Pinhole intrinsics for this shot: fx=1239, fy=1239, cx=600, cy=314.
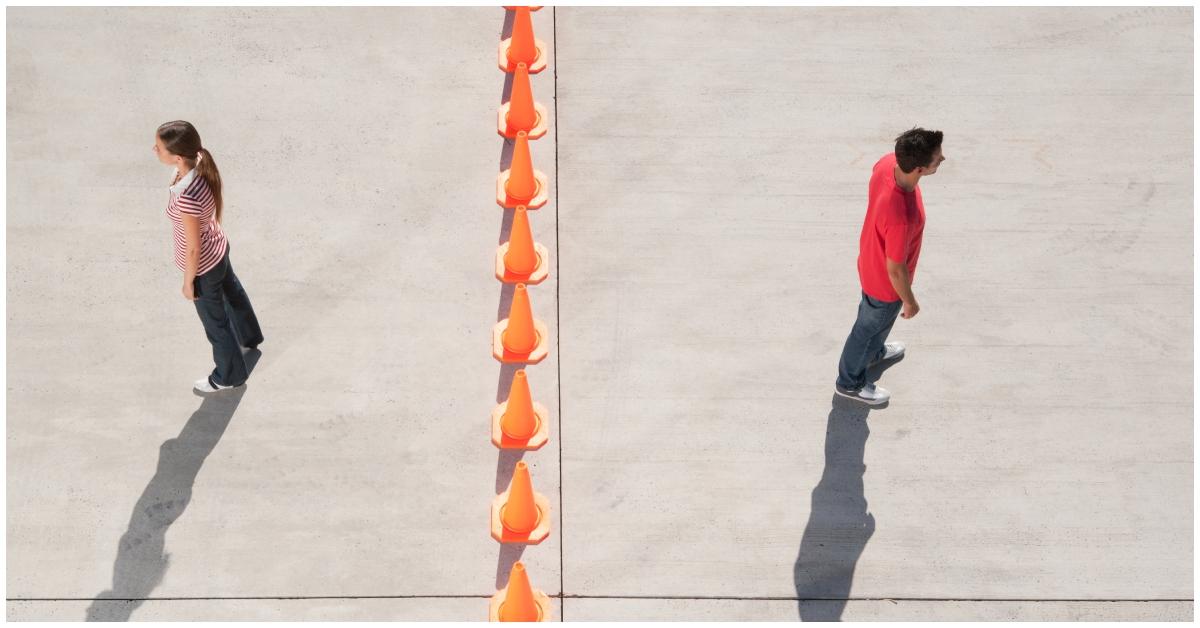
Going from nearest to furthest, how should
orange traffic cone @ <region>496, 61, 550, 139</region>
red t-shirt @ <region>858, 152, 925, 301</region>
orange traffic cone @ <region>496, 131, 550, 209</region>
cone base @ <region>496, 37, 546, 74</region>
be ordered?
red t-shirt @ <region>858, 152, 925, 301</region> < orange traffic cone @ <region>496, 131, 550, 209</region> < orange traffic cone @ <region>496, 61, 550, 139</region> < cone base @ <region>496, 37, 546, 74</region>

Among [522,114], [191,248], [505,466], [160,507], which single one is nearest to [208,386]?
[160,507]

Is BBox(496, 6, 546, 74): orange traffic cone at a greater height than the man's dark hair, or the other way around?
the man's dark hair

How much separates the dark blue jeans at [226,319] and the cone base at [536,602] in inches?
68.2

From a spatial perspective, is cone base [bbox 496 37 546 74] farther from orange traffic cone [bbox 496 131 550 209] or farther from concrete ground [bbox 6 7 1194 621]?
orange traffic cone [bbox 496 131 550 209]

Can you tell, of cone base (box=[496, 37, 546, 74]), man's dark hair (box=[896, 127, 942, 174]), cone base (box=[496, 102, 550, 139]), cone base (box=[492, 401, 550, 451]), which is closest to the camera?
man's dark hair (box=[896, 127, 942, 174])

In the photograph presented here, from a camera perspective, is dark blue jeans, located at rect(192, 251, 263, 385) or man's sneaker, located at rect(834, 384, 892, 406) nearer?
dark blue jeans, located at rect(192, 251, 263, 385)

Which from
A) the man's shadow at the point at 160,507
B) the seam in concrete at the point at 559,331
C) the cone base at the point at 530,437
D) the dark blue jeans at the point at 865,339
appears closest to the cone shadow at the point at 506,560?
the seam in concrete at the point at 559,331

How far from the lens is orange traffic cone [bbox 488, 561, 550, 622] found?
5.09m

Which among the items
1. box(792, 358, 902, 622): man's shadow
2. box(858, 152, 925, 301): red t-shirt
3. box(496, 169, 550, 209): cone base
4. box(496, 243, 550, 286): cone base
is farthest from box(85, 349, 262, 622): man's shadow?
box(858, 152, 925, 301): red t-shirt

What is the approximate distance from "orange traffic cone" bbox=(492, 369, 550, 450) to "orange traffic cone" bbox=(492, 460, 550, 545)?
25 cm

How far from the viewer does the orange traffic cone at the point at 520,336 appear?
605 cm

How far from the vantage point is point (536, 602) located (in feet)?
17.5

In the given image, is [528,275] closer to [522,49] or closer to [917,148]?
[522,49]

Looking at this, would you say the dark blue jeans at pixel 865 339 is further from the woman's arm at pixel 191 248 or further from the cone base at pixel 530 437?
the woman's arm at pixel 191 248
